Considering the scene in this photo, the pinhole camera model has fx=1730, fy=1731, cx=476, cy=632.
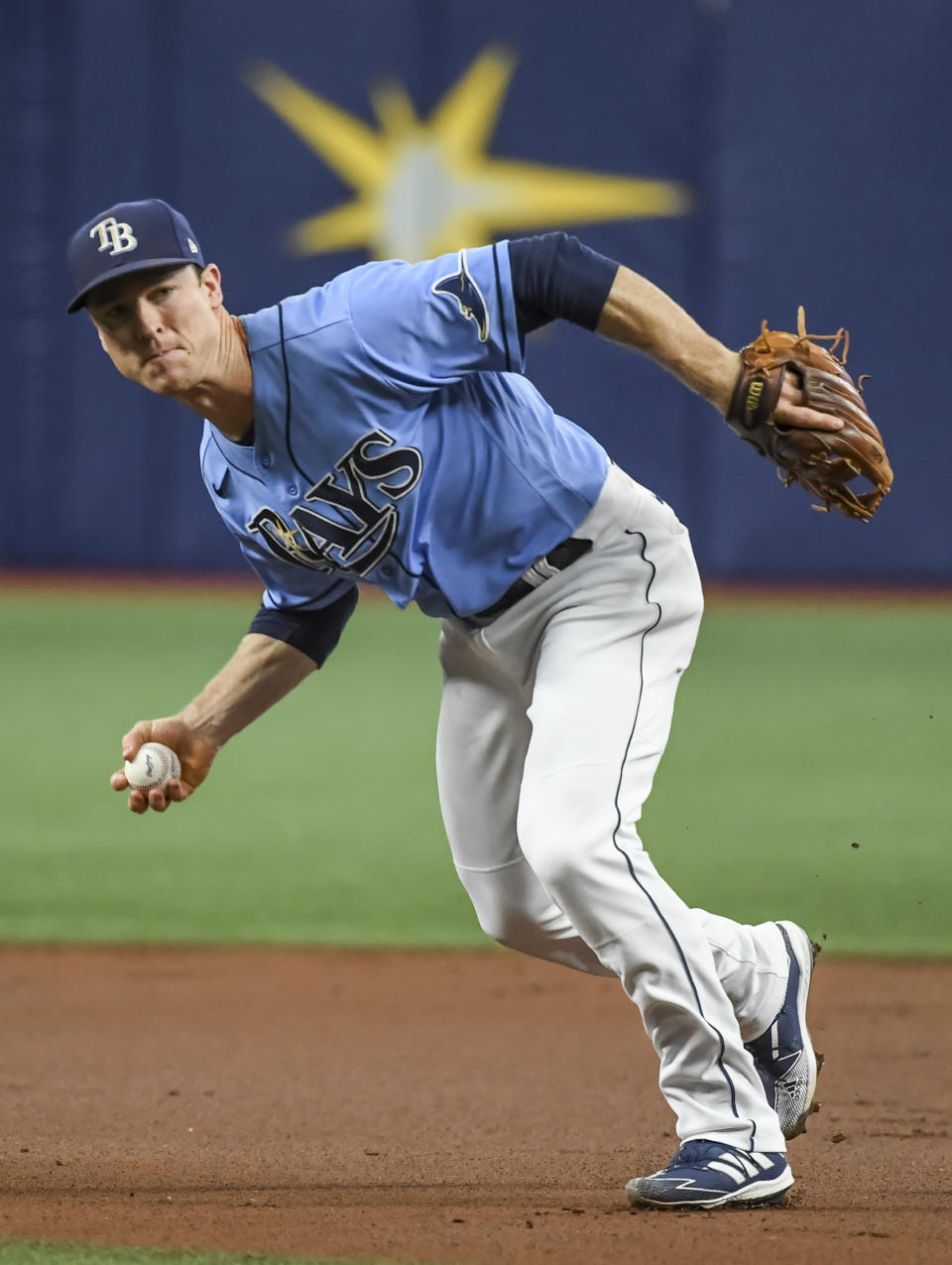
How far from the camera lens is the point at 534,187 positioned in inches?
557

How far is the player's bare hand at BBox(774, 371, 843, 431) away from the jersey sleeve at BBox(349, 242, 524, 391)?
430 millimetres

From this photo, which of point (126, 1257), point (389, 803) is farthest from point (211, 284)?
point (389, 803)

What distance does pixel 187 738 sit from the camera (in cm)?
322

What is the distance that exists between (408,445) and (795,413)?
2.08 feet

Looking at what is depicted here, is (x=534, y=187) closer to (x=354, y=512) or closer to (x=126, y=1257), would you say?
(x=354, y=512)

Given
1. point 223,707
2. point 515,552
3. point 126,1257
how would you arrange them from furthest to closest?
point 223,707 → point 515,552 → point 126,1257

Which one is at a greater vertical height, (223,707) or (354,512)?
(354,512)

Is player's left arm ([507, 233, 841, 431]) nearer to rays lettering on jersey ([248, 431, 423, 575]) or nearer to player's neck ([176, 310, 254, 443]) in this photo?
rays lettering on jersey ([248, 431, 423, 575])

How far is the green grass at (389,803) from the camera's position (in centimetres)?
566

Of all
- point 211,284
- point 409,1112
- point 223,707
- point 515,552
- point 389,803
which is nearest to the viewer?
point 211,284

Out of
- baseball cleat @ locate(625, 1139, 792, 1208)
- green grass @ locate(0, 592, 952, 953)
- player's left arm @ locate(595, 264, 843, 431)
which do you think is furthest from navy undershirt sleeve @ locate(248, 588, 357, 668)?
green grass @ locate(0, 592, 952, 953)

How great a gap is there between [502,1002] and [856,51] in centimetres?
1080

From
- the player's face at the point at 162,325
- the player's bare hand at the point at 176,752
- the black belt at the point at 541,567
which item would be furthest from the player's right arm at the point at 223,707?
the player's face at the point at 162,325

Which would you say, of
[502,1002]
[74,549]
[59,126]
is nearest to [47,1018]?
[502,1002]
